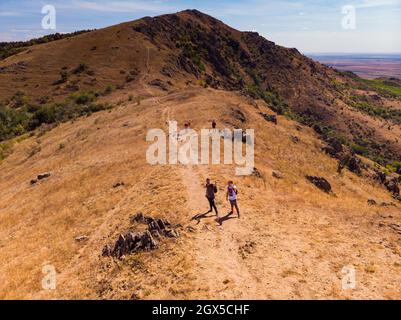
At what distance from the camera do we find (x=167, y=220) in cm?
1936

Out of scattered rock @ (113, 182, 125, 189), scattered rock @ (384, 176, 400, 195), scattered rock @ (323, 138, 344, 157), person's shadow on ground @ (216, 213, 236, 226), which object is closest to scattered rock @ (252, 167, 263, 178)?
person's shadow on ground @ (216, 213, 236, 226)

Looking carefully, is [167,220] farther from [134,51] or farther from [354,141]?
[134,51]

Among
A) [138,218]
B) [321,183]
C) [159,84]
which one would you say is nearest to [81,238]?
[138,218]

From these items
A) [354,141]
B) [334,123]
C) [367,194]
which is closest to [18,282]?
[367,194]

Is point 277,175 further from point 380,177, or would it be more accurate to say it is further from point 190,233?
point 380,177

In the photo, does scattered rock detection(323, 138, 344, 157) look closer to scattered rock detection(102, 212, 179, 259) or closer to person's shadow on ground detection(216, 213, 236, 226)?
person's shadow on ground detection(216, 213, 236, 226)

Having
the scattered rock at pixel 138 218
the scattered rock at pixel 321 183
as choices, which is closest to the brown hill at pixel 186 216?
the scattered rock at pixel 138 218

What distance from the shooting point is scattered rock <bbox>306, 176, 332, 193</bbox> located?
32.4m

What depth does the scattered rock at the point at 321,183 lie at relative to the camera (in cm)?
3238

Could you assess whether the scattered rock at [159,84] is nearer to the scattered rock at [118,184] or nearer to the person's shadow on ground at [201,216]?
the scattered rock at [118,184]

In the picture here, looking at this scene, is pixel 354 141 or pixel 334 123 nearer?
pixel 354 141

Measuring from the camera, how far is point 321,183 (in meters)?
33.0
